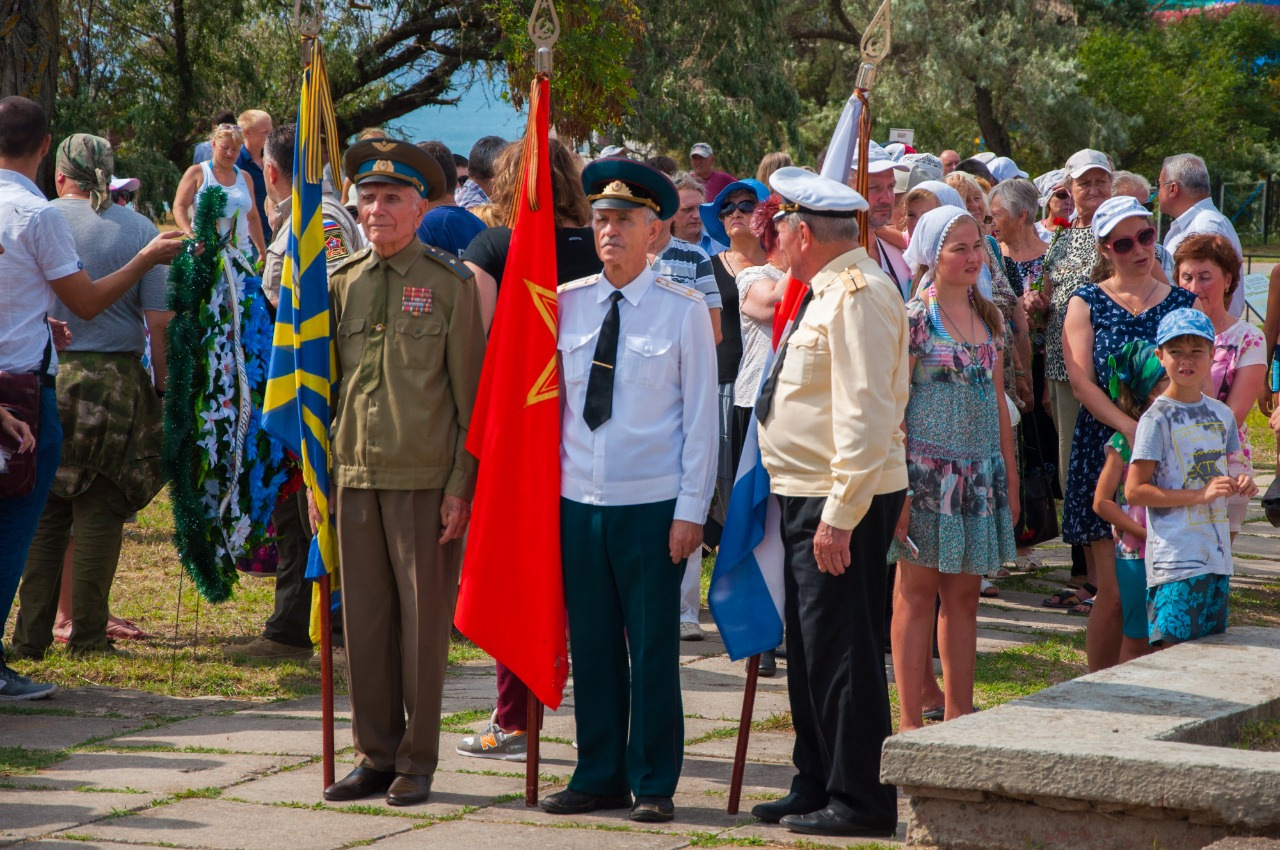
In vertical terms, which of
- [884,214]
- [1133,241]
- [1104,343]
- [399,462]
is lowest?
[399,462]

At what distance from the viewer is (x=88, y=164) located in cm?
655

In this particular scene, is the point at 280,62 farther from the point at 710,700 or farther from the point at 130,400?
the point at 710,700

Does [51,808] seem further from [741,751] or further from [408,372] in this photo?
[741,751]

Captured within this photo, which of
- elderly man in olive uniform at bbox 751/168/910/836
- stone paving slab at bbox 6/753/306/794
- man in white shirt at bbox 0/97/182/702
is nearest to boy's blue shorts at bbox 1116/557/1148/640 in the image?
elderly man in olive uniform at bbox 751/168/910/836

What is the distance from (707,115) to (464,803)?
16.7m

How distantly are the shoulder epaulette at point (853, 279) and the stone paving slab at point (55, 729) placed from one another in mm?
3164

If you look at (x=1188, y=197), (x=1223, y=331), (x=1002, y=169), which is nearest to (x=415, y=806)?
(x=1223, y=331)

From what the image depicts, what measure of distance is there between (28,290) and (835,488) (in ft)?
11.6

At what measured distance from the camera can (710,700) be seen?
5.95 metres

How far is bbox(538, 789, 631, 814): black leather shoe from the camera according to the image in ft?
14.8

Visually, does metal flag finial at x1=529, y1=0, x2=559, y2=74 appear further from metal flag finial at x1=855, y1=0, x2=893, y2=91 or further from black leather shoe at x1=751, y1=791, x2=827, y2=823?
black leather shoe at x1=751, y1=791, x2=827, y2=823

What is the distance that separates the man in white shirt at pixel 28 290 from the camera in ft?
19.4

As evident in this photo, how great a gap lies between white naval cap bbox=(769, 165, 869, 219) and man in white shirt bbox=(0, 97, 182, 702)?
290 centimetres

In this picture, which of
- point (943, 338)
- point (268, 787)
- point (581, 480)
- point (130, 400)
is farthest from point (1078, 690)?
point (130, 400)
